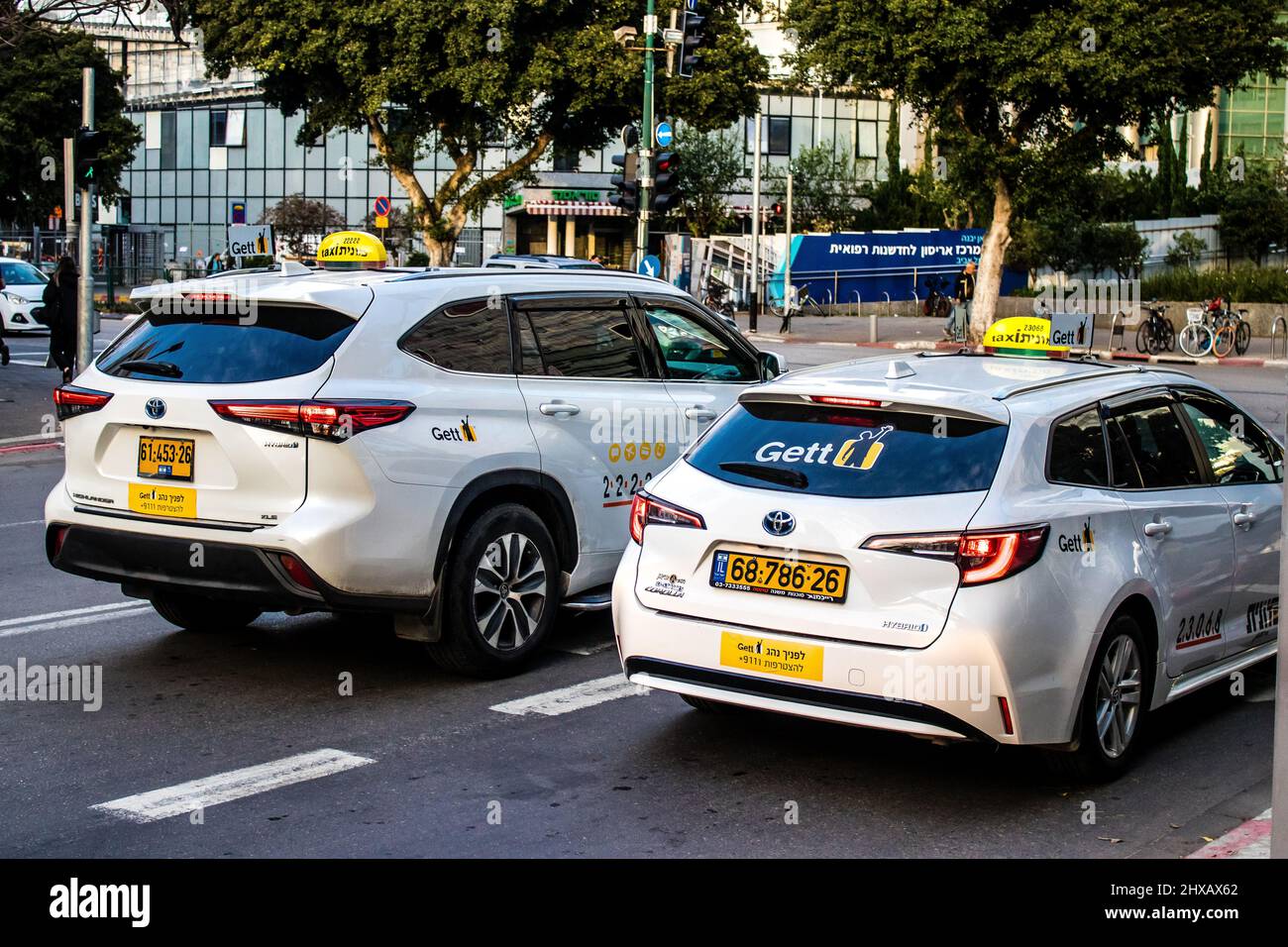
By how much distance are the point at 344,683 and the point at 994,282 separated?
3126 cm

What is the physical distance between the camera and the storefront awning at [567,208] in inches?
2712

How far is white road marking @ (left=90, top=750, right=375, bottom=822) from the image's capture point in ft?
18.9

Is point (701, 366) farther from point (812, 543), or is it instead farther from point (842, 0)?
point (842, 0)

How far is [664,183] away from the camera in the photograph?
24188 mm

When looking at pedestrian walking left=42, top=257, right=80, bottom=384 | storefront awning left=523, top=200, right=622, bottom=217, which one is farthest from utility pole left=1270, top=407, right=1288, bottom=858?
storefront awning left=523, top=200, right=622, bottom=217

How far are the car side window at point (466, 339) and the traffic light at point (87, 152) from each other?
12739mm

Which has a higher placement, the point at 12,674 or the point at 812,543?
the point at 812,543

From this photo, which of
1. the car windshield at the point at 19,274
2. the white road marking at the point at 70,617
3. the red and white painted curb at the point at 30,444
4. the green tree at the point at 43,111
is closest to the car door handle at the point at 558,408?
the white road marking at the point at 70,617

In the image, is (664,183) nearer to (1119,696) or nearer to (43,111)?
(1119,696)

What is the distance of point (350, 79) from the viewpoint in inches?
1547

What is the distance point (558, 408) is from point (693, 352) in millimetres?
1259

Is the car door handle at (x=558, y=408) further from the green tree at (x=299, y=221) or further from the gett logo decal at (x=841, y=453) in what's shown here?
the green tree at (x=299, y=221)
